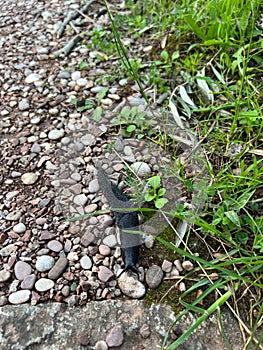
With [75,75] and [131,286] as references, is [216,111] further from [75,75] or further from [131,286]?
[131,286]

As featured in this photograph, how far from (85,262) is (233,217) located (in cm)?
50

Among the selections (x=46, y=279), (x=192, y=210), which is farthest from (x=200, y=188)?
(x=46, y=279)

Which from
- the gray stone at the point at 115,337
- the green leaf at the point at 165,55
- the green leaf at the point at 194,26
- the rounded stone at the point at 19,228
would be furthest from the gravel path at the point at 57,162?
the green leaf at the point at 194,26

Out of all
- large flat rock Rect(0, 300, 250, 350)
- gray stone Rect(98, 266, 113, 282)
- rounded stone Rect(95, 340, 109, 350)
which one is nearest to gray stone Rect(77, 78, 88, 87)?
gray stone Rect(98, 266, 113, 282)

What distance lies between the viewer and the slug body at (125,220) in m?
1.42

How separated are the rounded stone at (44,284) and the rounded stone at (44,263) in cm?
4

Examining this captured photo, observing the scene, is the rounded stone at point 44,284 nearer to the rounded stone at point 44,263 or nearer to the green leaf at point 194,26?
the rounded stone at point 44,263

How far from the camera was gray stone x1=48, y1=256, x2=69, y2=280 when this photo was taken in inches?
55.4

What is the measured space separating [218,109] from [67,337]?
1.07 metres

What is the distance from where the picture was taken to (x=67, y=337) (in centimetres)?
129

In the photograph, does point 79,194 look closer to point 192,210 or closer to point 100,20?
point 192,210

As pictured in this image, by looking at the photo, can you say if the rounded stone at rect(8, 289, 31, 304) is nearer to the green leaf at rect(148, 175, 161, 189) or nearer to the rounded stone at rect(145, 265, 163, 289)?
the rounded stone at rect(145, 265, 163, 289)

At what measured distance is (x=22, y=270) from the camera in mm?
1424

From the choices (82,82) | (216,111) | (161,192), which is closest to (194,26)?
(216,111)
